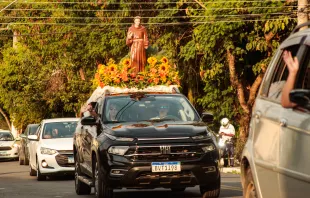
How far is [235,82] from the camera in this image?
129ft

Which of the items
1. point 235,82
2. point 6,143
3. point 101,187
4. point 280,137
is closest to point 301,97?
point 280,137

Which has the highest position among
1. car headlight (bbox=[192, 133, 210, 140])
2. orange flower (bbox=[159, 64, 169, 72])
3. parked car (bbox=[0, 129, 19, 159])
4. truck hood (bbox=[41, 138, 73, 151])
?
car headlight (bbox=[192, 133, 210, 140])

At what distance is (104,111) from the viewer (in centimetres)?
1642

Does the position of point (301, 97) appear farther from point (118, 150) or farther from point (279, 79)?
point (118, 150)

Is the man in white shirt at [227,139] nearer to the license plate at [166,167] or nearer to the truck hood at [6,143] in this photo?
the truck hood at [6,143]

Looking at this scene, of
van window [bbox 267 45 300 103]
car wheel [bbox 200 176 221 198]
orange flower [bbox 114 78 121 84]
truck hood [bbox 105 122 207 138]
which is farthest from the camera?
orange flower [bbox 114 78 121 84]

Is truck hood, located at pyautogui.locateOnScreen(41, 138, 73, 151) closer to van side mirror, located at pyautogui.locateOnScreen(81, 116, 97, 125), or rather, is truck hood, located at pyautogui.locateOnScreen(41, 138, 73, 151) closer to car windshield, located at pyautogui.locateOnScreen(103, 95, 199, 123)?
car windshield, located at pyautogui.locateOnScreen(103, 95, 199, 123)

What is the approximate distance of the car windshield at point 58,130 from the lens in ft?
85.3

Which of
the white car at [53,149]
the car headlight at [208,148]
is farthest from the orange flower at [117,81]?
the car headlight at [208,148]

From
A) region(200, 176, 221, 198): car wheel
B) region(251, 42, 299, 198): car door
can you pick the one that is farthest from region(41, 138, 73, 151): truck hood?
region(251, 42, 299, 198): car door

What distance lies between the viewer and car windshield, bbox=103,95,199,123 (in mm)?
16203

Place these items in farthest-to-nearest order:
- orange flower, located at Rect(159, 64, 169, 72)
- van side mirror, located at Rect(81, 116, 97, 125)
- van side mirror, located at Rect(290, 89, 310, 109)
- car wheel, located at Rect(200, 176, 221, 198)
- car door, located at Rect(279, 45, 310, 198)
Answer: orange flower, located at Rect(159, 64, 169, 72), van side mirror, located at Rect(81, 116, 97, 125), car wheel, located at Rect(200, 176, 221, 198), car door, located at Rect(279, 45, 310, 198), van side mirror, located at Rect(290, 89, 310, 109)

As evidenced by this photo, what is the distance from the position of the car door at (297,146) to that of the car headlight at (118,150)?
6.95 m

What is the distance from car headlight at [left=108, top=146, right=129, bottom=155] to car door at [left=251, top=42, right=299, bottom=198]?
19.2 feet
